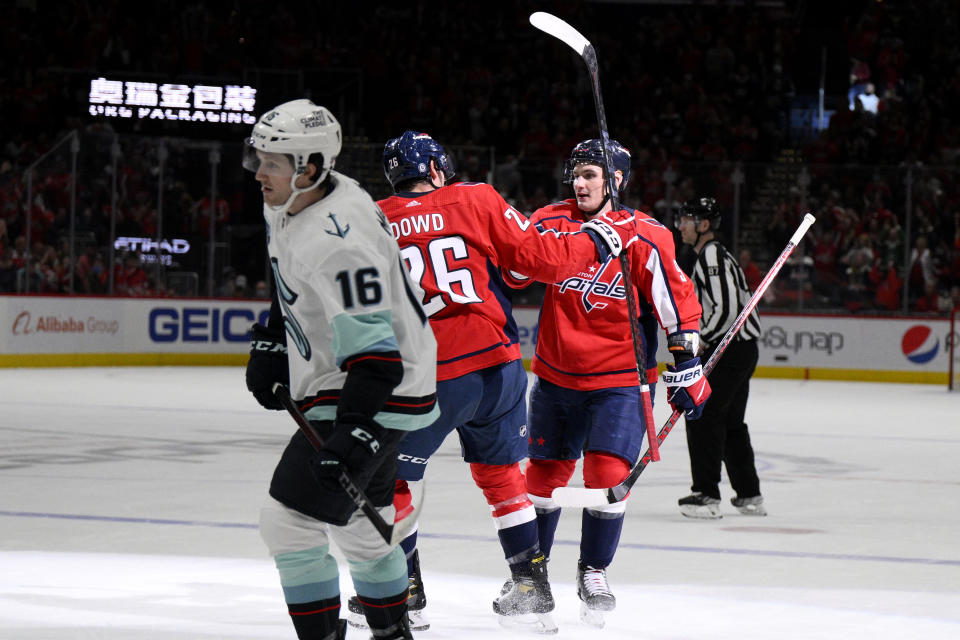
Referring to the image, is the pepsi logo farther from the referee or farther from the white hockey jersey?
the white hockey jersey

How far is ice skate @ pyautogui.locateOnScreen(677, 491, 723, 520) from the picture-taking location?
6.07 metres

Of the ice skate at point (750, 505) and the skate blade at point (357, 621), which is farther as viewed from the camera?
the ice skate at point (750, 505)

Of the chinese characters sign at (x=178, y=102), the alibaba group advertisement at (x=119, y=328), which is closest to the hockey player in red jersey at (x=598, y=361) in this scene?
the alibaba group advertisement at (x=119, y=328)

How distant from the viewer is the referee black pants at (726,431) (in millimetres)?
6156

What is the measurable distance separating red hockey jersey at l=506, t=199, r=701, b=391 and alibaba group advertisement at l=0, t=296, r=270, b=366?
10515 millimetres

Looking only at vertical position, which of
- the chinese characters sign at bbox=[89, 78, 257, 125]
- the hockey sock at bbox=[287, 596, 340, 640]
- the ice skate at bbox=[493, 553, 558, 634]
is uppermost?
the chinese characters sign at bbox=[89, 78, 257, 125]

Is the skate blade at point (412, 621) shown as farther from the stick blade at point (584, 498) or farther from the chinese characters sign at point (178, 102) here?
the chinese characters sign at point (178, 102)

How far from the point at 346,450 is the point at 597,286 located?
1.80 meters

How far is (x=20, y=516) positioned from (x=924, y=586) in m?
3.40

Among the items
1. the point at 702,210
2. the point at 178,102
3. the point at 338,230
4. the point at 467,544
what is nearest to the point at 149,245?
the point at 178,102

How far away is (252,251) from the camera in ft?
50.8

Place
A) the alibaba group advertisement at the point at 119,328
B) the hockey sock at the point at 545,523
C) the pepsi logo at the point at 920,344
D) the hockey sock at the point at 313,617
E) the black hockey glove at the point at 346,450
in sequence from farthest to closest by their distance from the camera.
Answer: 1. the pepsi logo at the point at 920,344
2. the alibaba group advertisement at the point at 119,328
3. the hockey sock at the point at 545,523
4. the hockey sock at the point at 313,617
5. the black hockey glove at the point at 346,450

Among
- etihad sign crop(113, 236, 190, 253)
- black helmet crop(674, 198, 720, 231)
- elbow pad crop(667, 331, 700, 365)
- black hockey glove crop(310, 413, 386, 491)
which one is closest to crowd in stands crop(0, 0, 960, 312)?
etihad sign crop(113, 236, 190, 253)

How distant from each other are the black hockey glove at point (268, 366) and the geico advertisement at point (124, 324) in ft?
37.5
